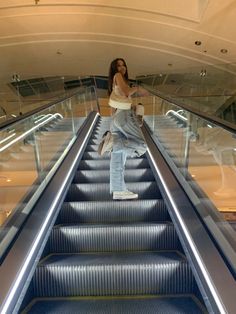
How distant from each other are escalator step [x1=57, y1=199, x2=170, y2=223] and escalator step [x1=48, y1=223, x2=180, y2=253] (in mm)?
519

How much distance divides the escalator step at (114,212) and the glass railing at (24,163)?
384mm

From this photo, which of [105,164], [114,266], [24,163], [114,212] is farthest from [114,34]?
[114,266]

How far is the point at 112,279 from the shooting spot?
2.77m

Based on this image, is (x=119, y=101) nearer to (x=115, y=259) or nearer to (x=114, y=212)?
(x=114, y=212)

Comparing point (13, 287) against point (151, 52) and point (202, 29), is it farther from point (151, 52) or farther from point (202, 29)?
point (151, 52)

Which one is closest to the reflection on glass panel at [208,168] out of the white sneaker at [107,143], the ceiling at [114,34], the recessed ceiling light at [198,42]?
the white sneaker at [107,143]

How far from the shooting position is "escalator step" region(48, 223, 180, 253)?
330 centimetres

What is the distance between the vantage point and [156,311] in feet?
7.97

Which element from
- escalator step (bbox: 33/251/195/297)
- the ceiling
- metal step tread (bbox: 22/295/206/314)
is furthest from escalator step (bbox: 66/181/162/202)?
the ceiling

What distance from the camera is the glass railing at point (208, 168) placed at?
2612mm

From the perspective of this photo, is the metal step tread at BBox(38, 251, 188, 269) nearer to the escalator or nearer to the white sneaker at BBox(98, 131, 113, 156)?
the escalator

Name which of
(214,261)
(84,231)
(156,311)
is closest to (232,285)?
(214,261)

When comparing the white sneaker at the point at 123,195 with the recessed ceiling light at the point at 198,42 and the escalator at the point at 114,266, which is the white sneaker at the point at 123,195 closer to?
the escalator at the point at 114,266

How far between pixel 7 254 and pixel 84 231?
3.13ft
